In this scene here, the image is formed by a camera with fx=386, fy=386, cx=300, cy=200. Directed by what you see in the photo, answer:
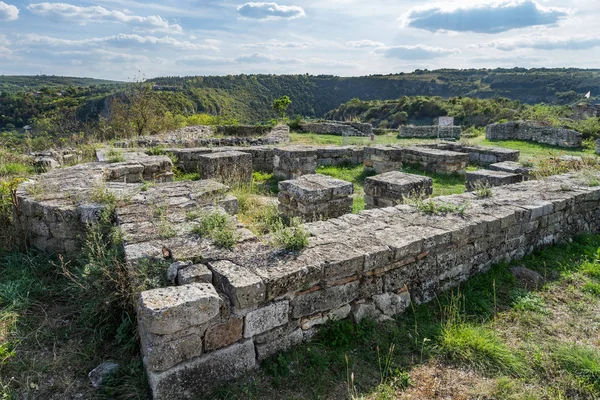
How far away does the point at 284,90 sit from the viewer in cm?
6500

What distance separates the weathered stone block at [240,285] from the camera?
9.25 feet

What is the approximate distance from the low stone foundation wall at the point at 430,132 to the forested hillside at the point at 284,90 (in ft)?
62.8

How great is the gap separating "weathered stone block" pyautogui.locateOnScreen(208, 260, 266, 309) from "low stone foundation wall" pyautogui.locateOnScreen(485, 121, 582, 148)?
55.0 ft

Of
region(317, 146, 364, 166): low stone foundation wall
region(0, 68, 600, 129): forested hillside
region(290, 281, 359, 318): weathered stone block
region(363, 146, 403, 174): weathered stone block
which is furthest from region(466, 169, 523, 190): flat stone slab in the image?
region(0, 68, 600, 129): forested hillside

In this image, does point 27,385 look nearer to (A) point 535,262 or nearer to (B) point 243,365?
(B) point 243,365

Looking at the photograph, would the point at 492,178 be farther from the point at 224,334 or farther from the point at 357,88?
the point at 357,88

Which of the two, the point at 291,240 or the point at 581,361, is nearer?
the point at 581,361

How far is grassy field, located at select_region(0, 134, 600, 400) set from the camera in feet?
9.36

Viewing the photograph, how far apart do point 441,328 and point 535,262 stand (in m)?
2.36

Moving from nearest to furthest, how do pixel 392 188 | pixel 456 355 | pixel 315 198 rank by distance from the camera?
pixel 456 355, pixel 315 198, pixel 392 188

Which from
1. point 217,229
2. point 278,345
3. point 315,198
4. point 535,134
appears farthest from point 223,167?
point 535,134

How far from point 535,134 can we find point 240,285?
17.9 m

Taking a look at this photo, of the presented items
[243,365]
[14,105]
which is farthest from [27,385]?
[14,105]

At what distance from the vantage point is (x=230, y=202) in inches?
218
